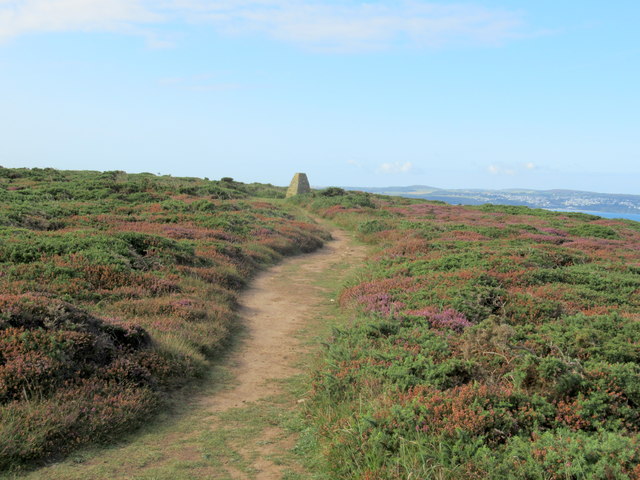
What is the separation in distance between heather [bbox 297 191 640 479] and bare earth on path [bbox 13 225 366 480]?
0.67m

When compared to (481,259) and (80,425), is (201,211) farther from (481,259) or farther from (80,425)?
(80,425)

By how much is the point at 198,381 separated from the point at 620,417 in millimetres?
6144

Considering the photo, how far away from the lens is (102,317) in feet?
26.9

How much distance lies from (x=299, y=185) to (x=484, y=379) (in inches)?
1557

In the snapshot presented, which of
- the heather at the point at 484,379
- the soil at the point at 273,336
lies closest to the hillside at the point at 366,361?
the heather at the point at 484,379

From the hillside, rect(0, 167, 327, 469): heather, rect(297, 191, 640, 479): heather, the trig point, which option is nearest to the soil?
the hillside

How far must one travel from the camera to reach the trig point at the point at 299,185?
4459 centimetres

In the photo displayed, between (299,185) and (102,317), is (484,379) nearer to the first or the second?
(102,317)

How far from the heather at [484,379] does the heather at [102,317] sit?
263 cm

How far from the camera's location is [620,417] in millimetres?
5312

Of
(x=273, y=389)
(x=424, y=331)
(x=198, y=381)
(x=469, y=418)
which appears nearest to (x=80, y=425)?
(x=198, y=381)

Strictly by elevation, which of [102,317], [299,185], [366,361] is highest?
[299,185]

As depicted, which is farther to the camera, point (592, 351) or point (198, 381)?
point (198, 381)

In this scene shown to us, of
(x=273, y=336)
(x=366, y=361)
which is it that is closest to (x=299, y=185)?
(x=273, y=336)
